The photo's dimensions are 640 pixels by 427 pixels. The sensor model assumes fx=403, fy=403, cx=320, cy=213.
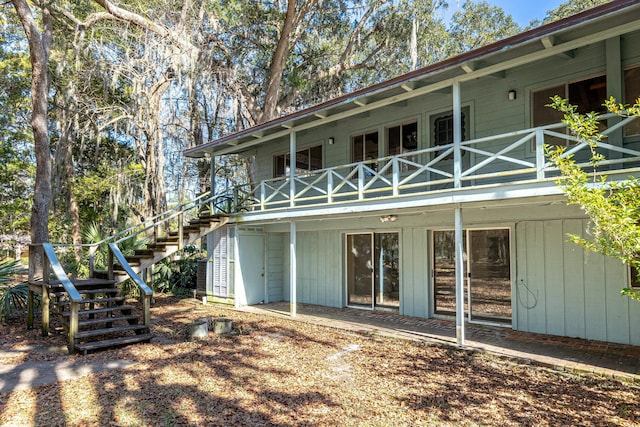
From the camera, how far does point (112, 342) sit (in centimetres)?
686

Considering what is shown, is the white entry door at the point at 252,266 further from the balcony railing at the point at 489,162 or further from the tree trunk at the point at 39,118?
the tree trunk at the point at 39,118

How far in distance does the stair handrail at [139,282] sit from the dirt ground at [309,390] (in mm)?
597

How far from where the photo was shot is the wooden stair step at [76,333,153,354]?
6.51m

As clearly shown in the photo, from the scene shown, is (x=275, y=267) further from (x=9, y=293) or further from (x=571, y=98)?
(x=571, y=98)

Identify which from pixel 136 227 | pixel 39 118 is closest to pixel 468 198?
pixel 136 227

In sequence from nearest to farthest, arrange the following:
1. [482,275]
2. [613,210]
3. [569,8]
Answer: [613,210], [482,275], [569,8]

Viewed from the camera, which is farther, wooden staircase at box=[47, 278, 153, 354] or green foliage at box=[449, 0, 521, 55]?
green foliage at box=[449, 0, 521, 55]

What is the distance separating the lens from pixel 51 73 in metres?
15.8

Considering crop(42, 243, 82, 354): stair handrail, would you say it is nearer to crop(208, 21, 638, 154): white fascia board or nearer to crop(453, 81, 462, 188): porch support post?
crop(208, 21, 638, 154): white fascia board

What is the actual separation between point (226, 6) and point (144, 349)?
46.6 feet

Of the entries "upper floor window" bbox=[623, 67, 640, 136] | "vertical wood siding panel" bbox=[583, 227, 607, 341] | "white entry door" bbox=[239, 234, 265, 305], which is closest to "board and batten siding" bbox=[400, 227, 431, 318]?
"vertical wood siding panel" bbox=[583, 227, 607, 341]

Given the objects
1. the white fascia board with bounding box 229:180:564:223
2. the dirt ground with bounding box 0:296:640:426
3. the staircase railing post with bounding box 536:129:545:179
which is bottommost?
the dirt ground with bounding box 0:296:640:426

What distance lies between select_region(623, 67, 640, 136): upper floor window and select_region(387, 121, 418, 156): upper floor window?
3941 millimetres

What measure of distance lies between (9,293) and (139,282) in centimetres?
356
